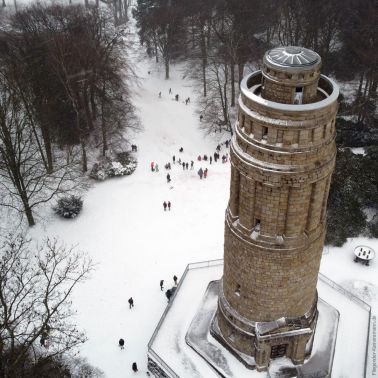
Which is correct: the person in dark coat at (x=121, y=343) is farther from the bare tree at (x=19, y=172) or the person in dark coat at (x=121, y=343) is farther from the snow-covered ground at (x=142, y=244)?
the bare tree at (x=19, y=172)

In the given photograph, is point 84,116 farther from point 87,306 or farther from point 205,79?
point 87,306

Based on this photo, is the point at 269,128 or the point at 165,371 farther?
the point at 165,371

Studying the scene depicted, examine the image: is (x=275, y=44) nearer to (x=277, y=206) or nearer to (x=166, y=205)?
(x=166, y=205)

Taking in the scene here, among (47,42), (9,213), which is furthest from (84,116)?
(9,213)

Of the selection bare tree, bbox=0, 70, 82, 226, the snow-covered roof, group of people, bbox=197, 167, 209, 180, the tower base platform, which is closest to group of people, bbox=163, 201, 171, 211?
group of people, bbox=197, 167, 209, 180

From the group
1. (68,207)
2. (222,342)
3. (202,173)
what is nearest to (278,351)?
(222,342)

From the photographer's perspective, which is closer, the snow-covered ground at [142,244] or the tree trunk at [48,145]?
the snow-covered ground at [142,244]

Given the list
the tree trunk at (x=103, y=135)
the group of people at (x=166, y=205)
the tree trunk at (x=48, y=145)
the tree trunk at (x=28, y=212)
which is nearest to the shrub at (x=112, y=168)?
the tree trunk at (x=103, y=135)
